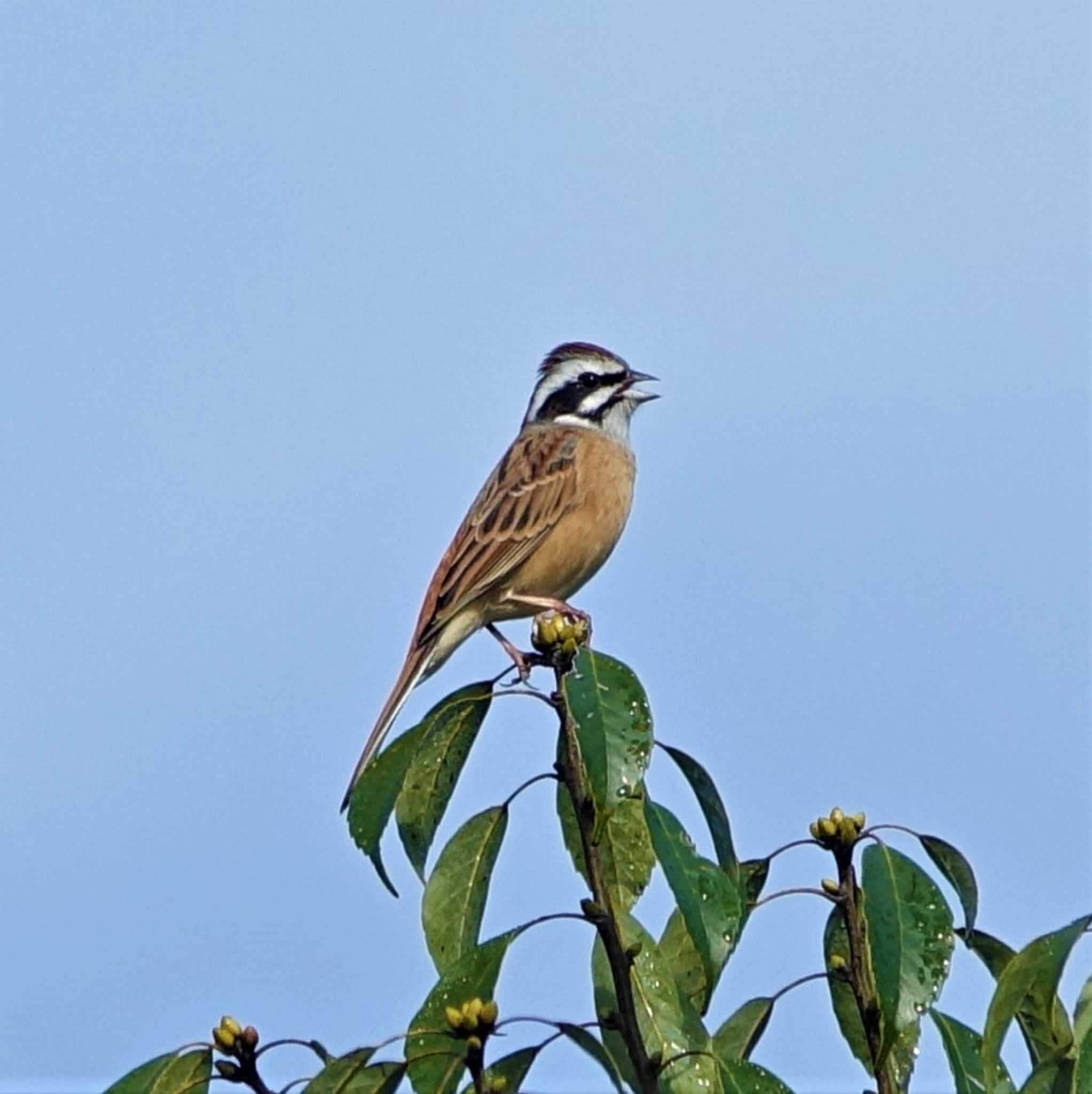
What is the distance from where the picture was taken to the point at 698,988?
4.12 meters

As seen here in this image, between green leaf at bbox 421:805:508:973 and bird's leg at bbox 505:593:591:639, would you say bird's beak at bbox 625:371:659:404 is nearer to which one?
bird's leg at bbox 505:593:591:639

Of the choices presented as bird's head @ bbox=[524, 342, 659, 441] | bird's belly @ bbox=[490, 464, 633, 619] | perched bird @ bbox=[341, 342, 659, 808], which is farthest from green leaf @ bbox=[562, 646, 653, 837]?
bird's head @ bbox=[524, 342, 659, 441]

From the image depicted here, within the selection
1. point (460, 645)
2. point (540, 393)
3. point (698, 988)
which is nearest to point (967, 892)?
point (698, 988)

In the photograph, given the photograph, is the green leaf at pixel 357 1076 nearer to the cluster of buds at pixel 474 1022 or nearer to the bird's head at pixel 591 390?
the cluster of buds at pixel 474 1022

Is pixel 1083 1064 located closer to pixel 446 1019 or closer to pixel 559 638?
pixel 446 1019

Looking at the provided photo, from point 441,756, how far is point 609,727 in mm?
699

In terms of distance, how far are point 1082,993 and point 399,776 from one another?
4.61 feet

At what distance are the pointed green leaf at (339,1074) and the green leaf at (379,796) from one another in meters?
0.70

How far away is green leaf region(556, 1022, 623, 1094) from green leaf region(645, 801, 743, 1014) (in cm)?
23

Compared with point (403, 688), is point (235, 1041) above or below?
below

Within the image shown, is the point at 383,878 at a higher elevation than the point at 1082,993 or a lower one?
higher

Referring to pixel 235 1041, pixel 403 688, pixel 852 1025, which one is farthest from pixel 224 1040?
pixel 403 688

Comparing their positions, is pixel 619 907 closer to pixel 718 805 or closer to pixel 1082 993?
pixel 718 805

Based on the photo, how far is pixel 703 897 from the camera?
11.9ft
